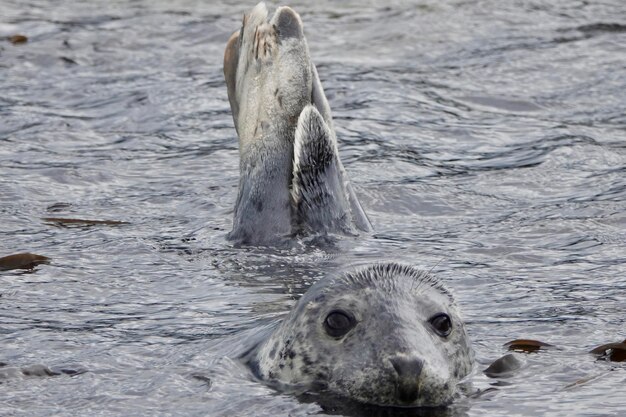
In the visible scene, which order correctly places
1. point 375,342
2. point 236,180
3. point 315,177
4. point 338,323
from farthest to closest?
point 236,180 < point 315,177 < point 338,323 < point 375,342

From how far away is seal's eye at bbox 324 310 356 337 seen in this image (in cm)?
506

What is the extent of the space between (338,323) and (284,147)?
2.05 meters

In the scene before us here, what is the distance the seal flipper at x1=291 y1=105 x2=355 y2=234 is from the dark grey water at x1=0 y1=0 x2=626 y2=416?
0.54 ft

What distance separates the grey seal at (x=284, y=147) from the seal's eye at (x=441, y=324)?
178cm

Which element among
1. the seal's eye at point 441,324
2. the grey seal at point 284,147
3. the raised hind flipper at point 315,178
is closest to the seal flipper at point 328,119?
the grey seal at point 284,147

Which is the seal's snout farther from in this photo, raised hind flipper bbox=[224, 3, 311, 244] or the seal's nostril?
raised hind flipper bbox=[224, 3, 311, 244]

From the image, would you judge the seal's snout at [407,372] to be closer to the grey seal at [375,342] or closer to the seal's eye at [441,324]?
the grey seal at [375,342]

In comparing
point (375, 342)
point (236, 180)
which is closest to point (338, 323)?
point (375, 342)

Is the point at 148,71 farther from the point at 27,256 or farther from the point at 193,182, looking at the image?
the point at 27,256

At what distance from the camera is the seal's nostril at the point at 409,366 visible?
479cm

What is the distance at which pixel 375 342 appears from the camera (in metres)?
4.92

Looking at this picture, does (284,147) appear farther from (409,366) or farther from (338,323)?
(409,366)

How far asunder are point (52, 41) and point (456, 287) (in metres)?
6.34

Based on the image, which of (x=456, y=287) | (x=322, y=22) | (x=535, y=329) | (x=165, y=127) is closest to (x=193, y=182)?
(x=165, y=127)
